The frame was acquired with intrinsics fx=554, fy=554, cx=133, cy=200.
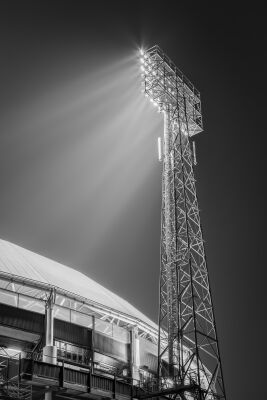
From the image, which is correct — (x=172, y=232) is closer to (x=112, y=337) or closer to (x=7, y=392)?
(x=112, y=337)

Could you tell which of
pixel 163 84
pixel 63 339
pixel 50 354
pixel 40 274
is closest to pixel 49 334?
pixel 63 339

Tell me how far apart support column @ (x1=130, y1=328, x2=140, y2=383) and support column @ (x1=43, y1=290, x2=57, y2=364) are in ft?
35.0

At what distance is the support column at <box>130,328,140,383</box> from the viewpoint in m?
55.6

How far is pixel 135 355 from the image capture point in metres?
56.8

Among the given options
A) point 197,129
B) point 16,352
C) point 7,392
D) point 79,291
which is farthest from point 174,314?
point 197,129

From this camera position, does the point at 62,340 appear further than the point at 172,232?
No

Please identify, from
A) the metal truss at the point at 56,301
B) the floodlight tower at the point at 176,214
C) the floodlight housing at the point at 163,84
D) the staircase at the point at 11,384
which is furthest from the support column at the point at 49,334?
the floodlight housing at the point at 163,84

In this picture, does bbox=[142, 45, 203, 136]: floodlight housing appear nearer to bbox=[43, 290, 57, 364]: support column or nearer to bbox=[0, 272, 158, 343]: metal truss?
bbox=[0, 272, 158, 343]: metal truss

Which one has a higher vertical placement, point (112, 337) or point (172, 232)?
point (172, 232)

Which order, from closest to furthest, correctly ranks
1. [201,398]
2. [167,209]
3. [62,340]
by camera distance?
[201,398], [62,340], [167,209]

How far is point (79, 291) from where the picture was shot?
57344 mm

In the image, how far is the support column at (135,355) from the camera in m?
55.6

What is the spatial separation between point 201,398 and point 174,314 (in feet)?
35.7

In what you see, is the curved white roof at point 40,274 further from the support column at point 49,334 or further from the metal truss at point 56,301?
the support column at point 49,334
